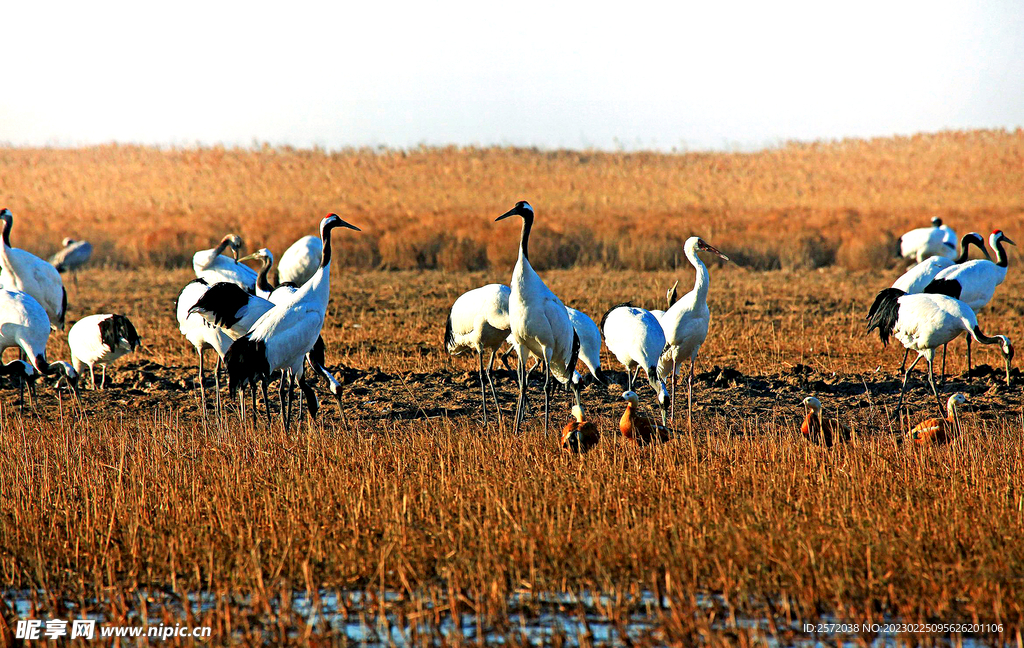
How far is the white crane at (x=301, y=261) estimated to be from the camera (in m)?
11.9

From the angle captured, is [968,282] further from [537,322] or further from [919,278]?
[537,322]

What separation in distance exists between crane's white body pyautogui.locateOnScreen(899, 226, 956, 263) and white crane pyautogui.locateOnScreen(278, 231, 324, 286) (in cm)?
1084

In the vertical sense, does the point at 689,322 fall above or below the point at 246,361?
above

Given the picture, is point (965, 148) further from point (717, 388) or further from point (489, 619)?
point (489, 619)

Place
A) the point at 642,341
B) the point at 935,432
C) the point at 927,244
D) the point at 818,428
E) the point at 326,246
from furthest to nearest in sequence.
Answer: the point at 927,244 < the point at 642,341 < the point at 326,246 < the point at 818,428 < the point at 935,432

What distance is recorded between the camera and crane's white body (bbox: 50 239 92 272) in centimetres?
1808

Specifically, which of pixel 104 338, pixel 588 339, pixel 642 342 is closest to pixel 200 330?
pixel 104 338

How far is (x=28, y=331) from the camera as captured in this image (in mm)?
7723

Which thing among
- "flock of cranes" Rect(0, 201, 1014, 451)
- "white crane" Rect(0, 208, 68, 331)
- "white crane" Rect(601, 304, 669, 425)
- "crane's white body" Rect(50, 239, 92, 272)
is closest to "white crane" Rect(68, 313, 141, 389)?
"flock of cranes" Rect(0, 201, 1014, 451)

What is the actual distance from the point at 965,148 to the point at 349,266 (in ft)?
119

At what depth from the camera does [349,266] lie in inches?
758

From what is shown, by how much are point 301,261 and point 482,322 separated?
483 centimetres

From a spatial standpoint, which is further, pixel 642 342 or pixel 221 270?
pixel 221 270

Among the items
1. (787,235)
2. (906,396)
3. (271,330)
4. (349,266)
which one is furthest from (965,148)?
(271,330)
